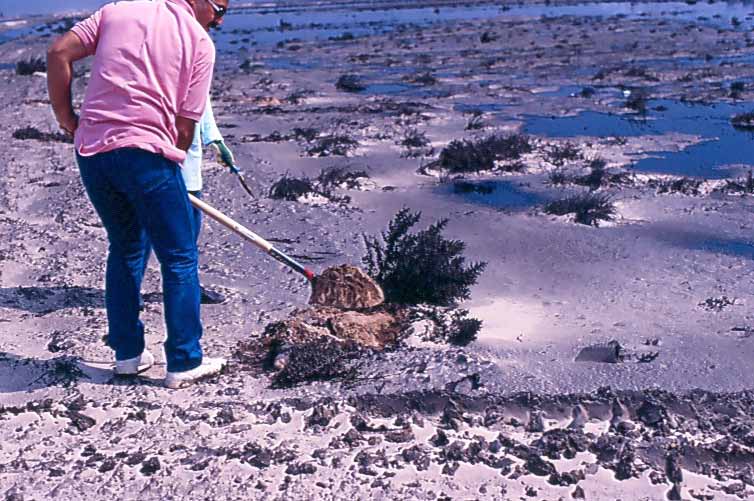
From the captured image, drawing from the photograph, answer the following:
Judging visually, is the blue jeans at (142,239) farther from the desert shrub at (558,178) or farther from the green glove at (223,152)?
the desert shrub at (558,178)

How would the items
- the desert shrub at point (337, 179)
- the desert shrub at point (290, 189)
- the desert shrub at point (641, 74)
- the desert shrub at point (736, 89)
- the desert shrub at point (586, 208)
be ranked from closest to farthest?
the desert shrub at point (586, 208) < the desert shrub at point (290, 189) < the desert shrub at point (337, 179) < the desert shrub at point (736, 89) < the desert shrub at point (641, 74)

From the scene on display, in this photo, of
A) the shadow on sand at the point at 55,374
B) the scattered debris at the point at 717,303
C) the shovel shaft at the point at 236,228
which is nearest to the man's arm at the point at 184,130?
the shovel shaft at the point at 236,228

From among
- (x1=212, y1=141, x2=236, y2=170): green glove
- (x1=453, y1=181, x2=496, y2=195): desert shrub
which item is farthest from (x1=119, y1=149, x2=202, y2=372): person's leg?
(x1=453, y1=181, x2=496, y2=195): desert shrub

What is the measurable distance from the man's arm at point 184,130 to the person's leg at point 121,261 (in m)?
0.35

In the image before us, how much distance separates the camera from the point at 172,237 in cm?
433

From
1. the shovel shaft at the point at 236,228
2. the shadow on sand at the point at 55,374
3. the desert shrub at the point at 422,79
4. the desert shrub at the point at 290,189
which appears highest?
the shovel shaft at the point at 236,228

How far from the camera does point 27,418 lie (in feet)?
14.4

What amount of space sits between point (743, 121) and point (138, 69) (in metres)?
11.6

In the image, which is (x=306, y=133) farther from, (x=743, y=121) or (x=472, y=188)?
(x=743, y=121)

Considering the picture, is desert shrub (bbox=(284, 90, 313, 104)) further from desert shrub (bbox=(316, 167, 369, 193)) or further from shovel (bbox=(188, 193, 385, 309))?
shovel (bbox=(188, 193, 385, 309))

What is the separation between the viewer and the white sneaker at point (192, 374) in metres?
4.62

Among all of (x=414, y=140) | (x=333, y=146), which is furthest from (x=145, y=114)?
(x=414, y=140)

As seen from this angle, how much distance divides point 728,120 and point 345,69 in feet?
35.3

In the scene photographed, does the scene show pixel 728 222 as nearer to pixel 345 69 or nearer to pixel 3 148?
pixel 3 148
